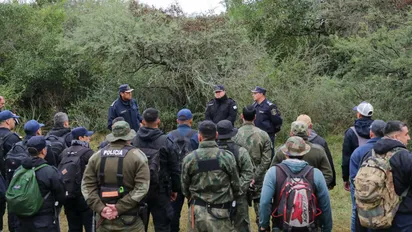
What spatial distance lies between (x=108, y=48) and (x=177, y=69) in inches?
86.8

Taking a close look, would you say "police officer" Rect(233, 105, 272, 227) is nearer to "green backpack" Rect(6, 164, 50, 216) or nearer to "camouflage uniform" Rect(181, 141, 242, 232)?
"camouflage uniform" Rect(181, 141, 242, 232)

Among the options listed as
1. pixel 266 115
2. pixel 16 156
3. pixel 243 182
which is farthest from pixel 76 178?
pixel 266 115

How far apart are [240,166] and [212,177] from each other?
0.56 m

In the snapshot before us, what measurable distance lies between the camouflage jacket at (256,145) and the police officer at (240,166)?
0.77 m

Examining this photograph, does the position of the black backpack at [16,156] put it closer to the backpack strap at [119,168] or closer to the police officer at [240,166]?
the backpack strap at [119,168]

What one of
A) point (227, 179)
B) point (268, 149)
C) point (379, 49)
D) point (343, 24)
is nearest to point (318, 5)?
point (343, 24)

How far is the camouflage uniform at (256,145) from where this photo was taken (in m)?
6.61

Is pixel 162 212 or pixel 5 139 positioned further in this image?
pixel 5 139

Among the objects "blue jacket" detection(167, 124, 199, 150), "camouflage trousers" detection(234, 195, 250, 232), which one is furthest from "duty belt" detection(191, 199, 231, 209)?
"blue jacket" detection(167, 124, 199, 150)

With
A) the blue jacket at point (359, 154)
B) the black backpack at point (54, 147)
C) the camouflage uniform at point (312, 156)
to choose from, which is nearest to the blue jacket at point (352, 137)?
the blue jacket at point (359, 154)

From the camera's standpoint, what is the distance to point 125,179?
17.0 ft

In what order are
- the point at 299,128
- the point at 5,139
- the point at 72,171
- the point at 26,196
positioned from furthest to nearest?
the point at 5,139, the point at 72,171, the point at 299,128, the point at 26,196

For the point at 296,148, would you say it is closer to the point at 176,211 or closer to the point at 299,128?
the point at 299,128

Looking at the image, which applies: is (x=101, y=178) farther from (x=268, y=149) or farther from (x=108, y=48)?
(x=108, y=48)
